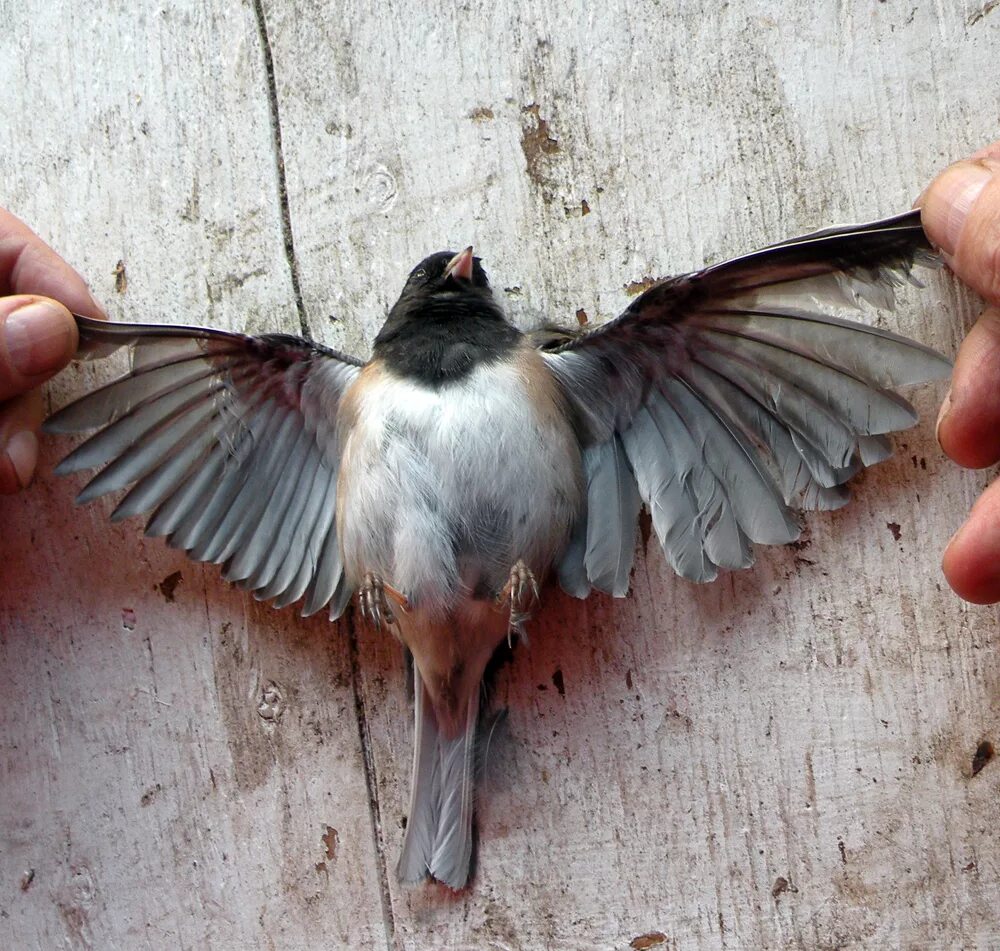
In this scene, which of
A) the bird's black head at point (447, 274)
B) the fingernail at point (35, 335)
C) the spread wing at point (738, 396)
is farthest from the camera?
the bird's black head at point (447, 274)

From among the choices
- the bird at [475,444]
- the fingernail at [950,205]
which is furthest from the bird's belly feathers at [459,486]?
the fingernail at [950,205]

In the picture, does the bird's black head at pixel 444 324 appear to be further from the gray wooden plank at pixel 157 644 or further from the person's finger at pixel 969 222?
the person's finger at pixel 969 222

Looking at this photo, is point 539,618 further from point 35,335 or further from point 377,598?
point 35,335

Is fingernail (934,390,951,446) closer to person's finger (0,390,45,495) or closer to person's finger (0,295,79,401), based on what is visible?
person's finger (0,295,79,401)

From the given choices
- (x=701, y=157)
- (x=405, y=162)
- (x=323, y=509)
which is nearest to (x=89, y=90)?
(x=405, y=162)

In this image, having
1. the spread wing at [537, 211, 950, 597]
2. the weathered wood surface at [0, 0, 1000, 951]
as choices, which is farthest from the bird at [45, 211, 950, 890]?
the weathered wood surface at [0, 0, 1000, 951]
